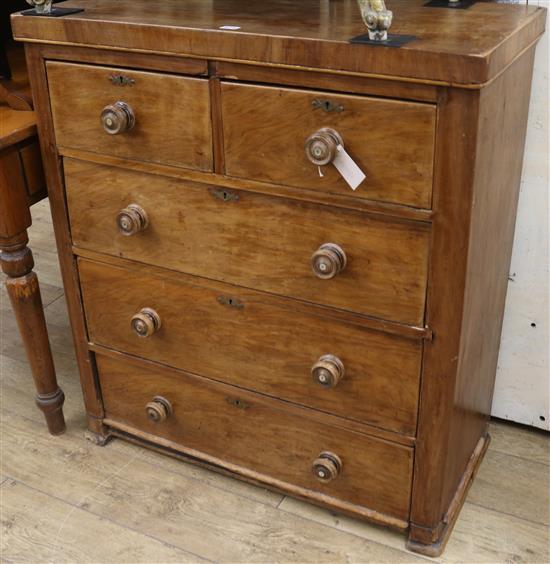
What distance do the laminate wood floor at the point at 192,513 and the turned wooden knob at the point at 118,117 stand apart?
A: 2.51 ft

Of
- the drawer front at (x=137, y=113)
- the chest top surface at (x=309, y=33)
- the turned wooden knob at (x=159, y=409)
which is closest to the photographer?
the chest top surface at (x=309, y=33)

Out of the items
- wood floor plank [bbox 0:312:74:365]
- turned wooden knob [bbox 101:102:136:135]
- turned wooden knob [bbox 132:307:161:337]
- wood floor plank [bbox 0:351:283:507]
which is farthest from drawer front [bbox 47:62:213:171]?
wood floor plank [bbox 0:312:74:365]

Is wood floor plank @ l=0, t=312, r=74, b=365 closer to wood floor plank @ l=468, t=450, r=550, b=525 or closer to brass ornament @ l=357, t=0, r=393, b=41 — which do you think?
wood floor plank @ l=468, t=450, r=550, b=525

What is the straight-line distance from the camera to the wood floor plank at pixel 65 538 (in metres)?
1.58

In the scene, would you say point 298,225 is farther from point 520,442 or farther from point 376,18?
point 520,442

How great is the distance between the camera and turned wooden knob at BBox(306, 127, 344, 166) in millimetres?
1225

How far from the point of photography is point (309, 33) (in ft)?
4.10

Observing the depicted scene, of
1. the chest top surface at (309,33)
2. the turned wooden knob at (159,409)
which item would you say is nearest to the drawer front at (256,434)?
the turned wooden knob at (159,409)

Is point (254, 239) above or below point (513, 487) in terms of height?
above

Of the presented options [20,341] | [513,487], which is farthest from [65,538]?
[513,487]

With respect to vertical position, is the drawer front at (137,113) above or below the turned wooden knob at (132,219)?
above

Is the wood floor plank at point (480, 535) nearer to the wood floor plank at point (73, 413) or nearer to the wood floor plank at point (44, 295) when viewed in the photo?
the wood floor plank at point (73, 413)

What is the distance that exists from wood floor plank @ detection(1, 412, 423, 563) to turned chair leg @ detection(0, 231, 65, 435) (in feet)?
0.29

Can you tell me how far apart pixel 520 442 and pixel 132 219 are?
988mm
